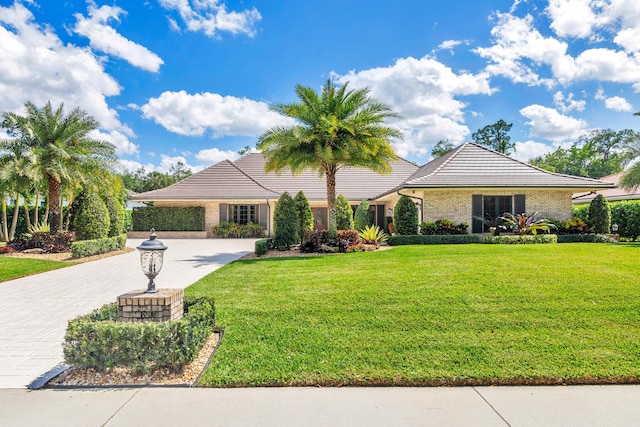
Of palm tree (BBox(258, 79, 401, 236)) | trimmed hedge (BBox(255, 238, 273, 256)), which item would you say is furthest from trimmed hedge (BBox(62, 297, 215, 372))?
palm tree (BBox(258, 79, 401, 236))

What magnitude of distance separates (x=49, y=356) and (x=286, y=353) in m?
3.11

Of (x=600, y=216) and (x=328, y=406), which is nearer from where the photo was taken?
(x=328, y=406)

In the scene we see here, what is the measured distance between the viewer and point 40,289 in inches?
332

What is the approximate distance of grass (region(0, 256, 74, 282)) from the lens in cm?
1017

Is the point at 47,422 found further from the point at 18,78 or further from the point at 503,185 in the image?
the point at 503,185

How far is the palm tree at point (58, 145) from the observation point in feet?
48.5

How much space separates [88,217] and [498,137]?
149 ft

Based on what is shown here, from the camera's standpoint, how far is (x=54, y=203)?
51.4 feet

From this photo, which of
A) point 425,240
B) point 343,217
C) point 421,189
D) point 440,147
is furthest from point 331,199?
point 440,147

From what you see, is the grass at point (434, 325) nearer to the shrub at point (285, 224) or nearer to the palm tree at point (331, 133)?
the shrub at point (285, 224)

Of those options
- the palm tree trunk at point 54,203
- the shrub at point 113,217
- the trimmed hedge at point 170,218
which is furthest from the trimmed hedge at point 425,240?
the palm tree trunk at point 54,203

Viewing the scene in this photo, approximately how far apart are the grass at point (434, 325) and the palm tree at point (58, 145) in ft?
37.2

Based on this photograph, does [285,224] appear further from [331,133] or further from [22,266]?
[22,266]

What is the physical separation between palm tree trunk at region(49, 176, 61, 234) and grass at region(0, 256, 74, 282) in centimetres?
281
